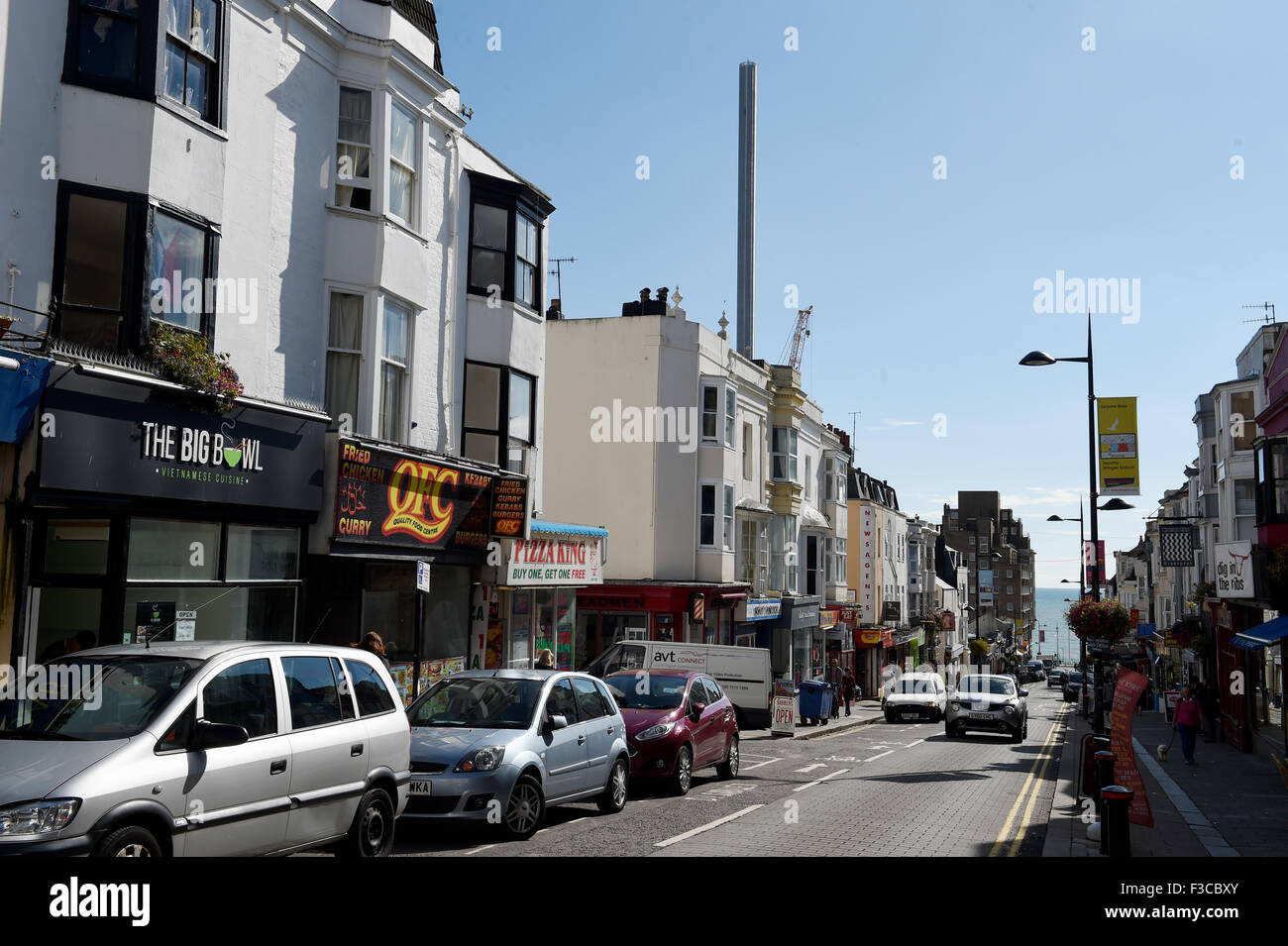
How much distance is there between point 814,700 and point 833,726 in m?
0.95

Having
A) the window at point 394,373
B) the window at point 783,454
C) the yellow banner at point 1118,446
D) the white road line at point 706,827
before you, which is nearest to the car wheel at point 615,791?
the white road line at point 706,827

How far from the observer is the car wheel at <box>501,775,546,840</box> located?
10.6m

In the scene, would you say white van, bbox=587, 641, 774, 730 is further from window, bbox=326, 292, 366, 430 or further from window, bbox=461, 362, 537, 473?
window, bbox=326, 292, 366, 430

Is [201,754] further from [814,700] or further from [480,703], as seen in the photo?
[814,700]

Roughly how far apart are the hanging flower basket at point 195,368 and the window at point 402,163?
17.5 ft

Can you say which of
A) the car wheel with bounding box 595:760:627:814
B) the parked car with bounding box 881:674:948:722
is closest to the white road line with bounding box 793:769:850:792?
the car wheel with bounding box 595:760:627:814

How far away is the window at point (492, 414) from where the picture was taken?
20.6 metres

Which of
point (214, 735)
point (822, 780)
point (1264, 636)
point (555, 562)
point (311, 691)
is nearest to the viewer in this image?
point (214, 735)

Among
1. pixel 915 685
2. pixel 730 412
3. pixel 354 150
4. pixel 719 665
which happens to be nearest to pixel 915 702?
pixel 915 685

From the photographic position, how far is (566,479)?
112ft

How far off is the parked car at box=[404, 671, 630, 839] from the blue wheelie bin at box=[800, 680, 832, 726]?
67.1 ft

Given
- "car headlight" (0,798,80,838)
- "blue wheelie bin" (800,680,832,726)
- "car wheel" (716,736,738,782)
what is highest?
"car headlight" (0,798,80,838)

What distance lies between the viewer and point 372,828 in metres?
9.04
